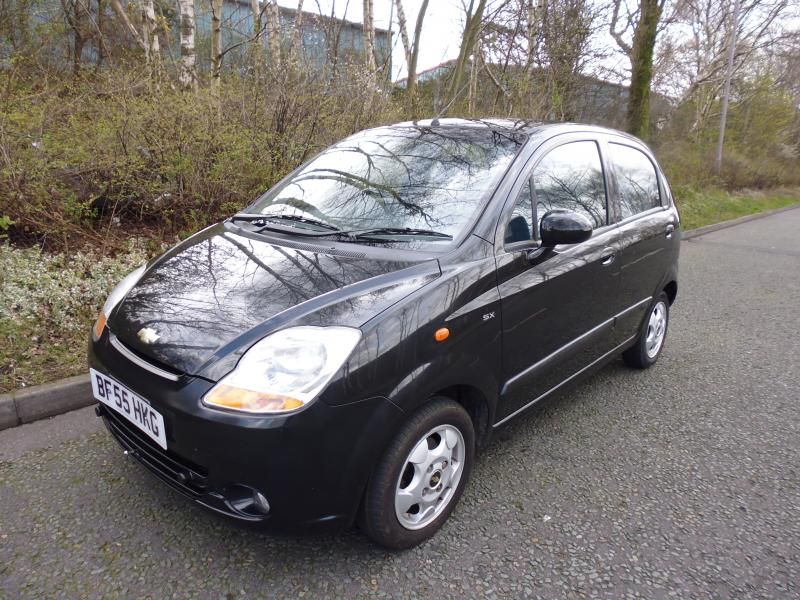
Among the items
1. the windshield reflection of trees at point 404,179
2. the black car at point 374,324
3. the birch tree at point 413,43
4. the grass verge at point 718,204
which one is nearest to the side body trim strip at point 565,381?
the black car at point 374,324

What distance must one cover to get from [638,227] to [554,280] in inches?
43.9

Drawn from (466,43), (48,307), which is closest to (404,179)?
(48,307)

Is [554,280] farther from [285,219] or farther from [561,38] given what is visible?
[561,38]

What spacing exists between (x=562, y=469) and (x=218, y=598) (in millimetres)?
1658

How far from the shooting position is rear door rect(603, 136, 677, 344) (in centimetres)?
317

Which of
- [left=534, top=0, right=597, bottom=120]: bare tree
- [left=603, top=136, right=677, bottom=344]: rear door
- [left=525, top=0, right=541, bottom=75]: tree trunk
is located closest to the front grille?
[left=603, top=136, right=677, bottom=344]: rear door

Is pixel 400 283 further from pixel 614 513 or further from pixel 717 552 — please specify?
pixel 717 552

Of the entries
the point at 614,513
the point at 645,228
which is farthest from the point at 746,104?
the point at 614,513

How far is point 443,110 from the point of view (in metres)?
9.61

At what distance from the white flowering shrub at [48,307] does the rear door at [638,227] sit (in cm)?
335

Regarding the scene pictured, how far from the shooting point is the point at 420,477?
6.62 feet

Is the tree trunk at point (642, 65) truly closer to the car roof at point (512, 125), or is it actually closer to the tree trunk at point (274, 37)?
the tree trunk at point (274, 37)

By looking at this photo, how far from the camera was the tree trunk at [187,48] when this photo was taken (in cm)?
662

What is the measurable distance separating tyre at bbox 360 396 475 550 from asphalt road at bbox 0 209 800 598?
0.41 ft
